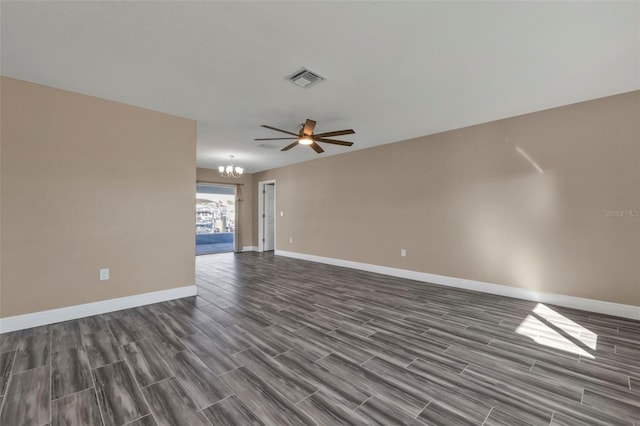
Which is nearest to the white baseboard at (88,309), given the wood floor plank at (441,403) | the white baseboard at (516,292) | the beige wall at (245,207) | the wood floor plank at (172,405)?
the wood floor plank at (172,405)

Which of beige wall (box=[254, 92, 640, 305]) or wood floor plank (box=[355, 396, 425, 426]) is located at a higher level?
beige wall (box=[254, 92, 640, 305])

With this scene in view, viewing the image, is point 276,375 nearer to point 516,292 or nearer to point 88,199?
point 88,199

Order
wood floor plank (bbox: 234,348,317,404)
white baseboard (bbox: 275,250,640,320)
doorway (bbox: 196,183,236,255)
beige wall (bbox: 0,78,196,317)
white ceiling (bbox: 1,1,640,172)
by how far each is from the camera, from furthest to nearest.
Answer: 1. doorway (bbox: 196,183,236,255)
2. white baseboard (bbox: 275,250,640,320)
3. beige wall (bbox: 0,78,196,317)
4. white ceiling (bbox: 1,1,640,172)
5. wood floor plank (bbox: 234,348,317,404)

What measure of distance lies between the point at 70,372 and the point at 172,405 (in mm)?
1043

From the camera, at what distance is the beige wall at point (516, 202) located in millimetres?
3037

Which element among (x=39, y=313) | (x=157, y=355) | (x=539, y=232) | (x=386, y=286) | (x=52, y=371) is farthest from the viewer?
(x=386, y=286)

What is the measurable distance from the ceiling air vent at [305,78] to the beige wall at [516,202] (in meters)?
2.76

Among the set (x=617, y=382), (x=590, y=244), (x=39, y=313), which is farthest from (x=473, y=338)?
(x=39, y=313)

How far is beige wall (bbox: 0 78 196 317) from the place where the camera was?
2.69m

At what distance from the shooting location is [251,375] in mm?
1901

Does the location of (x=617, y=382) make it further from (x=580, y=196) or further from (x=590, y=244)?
(x=580, y=196)

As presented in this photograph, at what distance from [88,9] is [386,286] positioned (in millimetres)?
4577

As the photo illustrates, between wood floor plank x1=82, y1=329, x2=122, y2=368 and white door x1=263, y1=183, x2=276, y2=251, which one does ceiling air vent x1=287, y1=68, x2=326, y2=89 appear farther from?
white door x1=263, y1=183, x2=276, y2=251

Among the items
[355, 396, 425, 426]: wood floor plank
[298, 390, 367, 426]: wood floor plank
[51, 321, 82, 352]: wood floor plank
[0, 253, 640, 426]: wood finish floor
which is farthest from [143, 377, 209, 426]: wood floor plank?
[51, 321, 82, 352]: wood floor plank
